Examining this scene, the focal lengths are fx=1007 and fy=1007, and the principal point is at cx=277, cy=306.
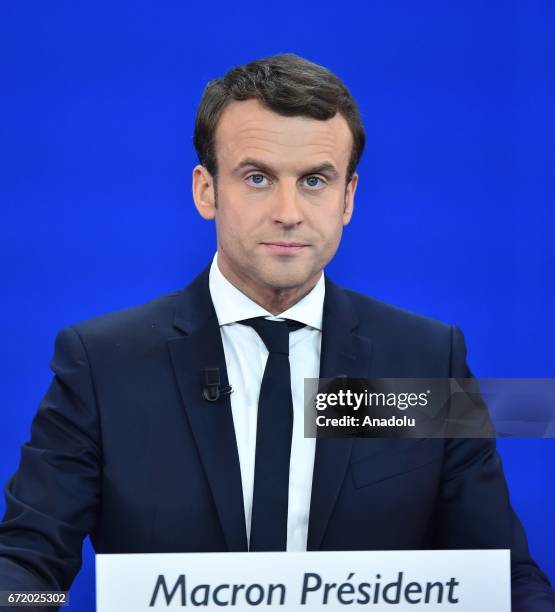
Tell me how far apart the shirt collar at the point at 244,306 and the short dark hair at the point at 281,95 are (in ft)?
0.62

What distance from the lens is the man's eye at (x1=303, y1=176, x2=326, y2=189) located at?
62.1 inches

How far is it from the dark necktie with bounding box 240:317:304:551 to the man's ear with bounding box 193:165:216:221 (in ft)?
0.70

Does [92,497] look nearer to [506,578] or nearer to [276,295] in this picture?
[276,295]

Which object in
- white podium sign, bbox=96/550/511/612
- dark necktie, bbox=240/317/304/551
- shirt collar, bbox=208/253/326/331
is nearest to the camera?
white podium sign, bbox=96/550/511/612

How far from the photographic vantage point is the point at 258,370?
160cm

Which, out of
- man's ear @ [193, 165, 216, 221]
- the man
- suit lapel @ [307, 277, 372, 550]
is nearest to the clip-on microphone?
the man

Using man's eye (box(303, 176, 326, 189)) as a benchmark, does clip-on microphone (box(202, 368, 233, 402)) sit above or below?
below

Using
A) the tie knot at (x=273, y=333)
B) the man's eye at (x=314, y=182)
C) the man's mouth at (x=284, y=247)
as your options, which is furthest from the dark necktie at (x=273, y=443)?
the man's eye at (x=314, y=182)

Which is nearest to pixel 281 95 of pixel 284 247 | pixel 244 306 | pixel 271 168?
pixel 271 168

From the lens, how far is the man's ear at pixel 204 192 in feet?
5.55

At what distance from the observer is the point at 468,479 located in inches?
63.8

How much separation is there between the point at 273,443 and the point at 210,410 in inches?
4.3

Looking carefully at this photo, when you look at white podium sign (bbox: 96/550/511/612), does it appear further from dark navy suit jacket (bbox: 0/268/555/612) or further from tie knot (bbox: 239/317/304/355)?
tie knot (bbox: 239/317/304/355)

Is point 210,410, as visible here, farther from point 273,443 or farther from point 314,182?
point 314,182
